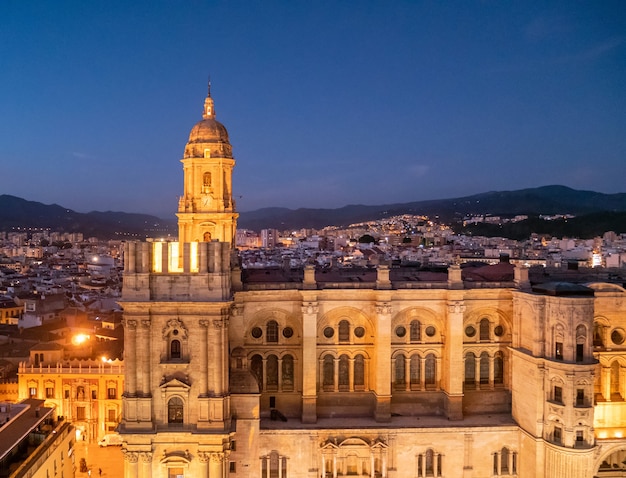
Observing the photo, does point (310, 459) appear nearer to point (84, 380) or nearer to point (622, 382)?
point (622, 382)

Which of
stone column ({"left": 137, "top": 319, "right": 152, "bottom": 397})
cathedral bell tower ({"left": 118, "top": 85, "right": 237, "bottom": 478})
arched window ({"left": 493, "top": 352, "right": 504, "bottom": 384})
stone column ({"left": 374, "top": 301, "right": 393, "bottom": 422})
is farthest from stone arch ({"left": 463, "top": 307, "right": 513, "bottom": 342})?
stone column ({"left": 137, "top": 319, "right": 152, "bottom": 397})

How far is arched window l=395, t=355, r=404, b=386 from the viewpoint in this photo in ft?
125

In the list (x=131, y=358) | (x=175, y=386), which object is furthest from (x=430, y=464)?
(x=131, y=358)

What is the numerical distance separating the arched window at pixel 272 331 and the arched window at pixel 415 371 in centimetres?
968

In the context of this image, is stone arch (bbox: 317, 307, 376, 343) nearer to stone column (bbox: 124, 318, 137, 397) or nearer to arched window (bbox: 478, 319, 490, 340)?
arched window (bbox: 478, 319, 490, 340)

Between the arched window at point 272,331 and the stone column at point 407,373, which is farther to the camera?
the stone column at point 407,373

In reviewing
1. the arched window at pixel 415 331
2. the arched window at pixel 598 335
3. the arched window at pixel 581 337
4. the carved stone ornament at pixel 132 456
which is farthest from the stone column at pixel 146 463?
the arched window at pixel 598 335

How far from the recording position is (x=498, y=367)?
3897cm

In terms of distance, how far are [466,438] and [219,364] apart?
658 inches

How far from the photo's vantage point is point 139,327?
32.7 m

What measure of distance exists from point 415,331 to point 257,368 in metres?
11.2

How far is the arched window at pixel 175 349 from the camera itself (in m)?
33.1

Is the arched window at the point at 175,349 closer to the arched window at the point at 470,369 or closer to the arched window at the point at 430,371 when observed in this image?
the arched window at the point at 430,371

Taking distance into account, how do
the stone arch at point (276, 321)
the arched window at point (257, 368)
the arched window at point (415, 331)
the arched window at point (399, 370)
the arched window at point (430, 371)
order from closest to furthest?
the stone arch at point (276, 321), the arched window at point (257, 368), the arched window at point (415, 331), the arched window at point (399, 370), the arched window at point (430, 371)
